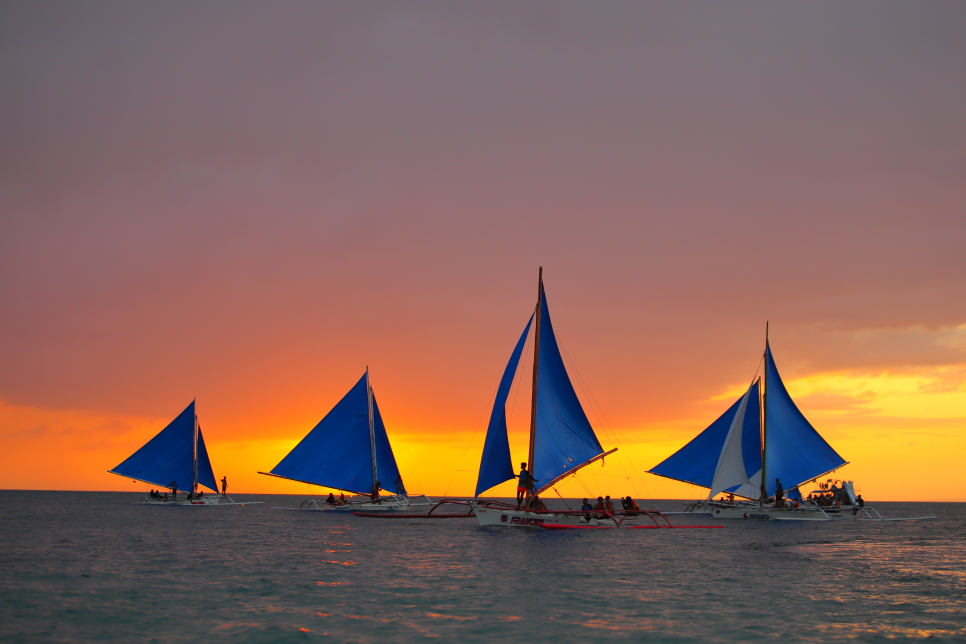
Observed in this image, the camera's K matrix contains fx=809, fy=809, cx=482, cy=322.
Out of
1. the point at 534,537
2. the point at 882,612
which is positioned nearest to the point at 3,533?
the point at 534,537

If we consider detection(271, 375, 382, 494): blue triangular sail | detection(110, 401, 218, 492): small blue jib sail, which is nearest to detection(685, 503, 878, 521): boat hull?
detection(271, 375, 382, 494): blue triangular sail

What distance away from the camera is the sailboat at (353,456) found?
214ft

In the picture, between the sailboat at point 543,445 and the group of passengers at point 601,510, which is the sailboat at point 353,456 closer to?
the sailboat at point 543,445

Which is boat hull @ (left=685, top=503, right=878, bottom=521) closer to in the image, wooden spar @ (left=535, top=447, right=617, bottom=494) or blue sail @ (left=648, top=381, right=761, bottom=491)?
blue sail @ (left=648, top=381, right=761, bottom=491)

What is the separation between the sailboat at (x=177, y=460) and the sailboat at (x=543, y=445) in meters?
42.1

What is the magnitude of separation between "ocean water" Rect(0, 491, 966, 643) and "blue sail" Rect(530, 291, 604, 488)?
427cm

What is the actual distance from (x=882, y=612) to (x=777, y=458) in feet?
152

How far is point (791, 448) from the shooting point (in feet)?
226

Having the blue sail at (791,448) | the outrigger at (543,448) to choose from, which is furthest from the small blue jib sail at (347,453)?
the blue sail at (791,448)

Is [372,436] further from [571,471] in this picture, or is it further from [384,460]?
[571,471]

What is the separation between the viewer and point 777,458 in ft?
226

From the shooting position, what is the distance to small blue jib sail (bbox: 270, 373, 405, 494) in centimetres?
6506

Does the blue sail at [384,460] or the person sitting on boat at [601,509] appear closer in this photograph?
the person sitting on boat at [601,509]

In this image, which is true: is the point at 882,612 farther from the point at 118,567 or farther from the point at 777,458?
the point at 777,458
